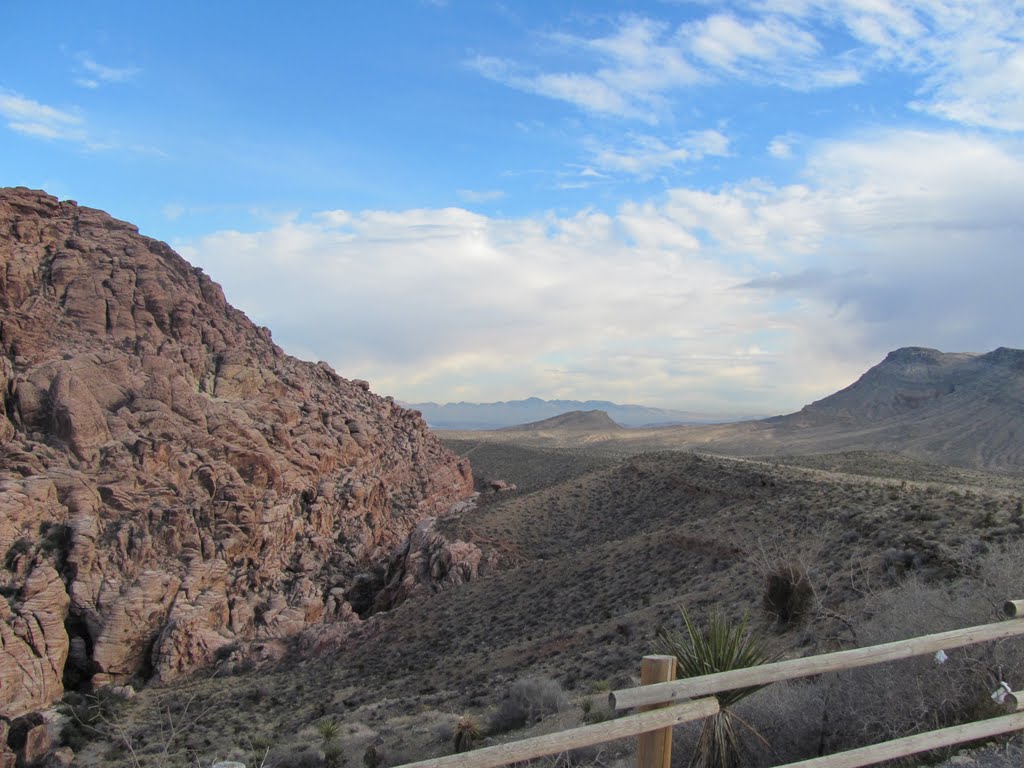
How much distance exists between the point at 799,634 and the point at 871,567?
5.34 metres

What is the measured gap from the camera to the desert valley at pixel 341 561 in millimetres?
11805

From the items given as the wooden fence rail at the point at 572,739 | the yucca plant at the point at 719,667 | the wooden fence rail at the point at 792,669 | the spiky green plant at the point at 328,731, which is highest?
the wooden fence rail at the point at 792,669

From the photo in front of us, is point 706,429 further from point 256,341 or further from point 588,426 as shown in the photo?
point 256,341

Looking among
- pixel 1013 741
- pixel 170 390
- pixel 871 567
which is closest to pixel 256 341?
pixel 170 390

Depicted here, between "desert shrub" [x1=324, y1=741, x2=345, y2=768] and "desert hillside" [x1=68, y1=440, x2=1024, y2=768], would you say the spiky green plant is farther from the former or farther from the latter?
"desert shrub" [x1=324, y1=741, x2=345, y2=768]

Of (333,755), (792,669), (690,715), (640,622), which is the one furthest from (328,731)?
(792,669)

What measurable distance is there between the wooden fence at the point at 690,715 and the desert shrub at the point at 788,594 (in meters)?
6.96

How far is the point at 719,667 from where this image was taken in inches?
236

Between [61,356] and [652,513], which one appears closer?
[61,356]

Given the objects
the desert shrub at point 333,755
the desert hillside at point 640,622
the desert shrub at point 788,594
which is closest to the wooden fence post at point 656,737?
the desert hillside at point 640,622

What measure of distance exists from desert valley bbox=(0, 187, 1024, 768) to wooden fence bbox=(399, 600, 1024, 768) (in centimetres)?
144

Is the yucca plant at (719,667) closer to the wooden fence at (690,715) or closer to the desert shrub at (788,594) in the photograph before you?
the wooden fence at (690,715)

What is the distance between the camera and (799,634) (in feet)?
39.0

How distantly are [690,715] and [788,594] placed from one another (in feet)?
Answer: 29.1
